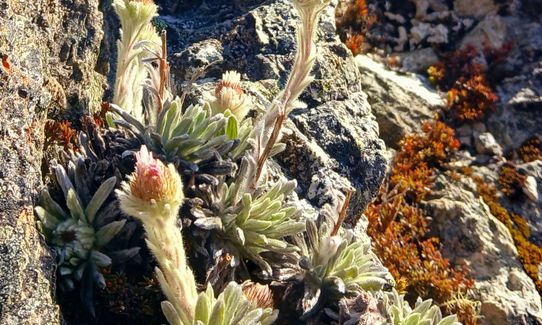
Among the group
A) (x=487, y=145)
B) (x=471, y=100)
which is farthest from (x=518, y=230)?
(x=471, y=100)

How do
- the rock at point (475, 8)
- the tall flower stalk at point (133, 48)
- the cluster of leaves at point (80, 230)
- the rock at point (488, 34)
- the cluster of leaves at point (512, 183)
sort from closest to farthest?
the cluster of leaves at point (80, 230) → the tall flower stalk at point (133, 48) → the cluster of leaves at point (512, 183) → the rock at point (488, 34) → the rock at point (475, 8)

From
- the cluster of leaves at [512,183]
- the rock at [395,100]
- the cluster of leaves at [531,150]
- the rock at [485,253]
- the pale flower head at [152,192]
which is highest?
the pale flower head at [152,192]

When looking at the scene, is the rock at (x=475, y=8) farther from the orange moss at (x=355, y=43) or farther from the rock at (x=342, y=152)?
the rock at (x=342, y=152)

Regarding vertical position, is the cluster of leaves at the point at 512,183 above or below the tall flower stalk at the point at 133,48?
below

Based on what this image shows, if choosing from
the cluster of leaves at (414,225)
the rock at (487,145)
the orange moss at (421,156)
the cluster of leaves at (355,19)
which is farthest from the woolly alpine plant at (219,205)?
the cluster of leaves at (355,19)

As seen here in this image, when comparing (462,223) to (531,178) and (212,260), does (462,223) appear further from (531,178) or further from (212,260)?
(212,260)

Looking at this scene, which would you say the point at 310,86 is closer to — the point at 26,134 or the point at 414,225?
the point at 414,225

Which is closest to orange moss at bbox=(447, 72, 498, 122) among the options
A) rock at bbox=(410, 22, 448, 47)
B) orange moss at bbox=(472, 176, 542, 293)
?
rock at bbox=(410, 22, 448, 47)
